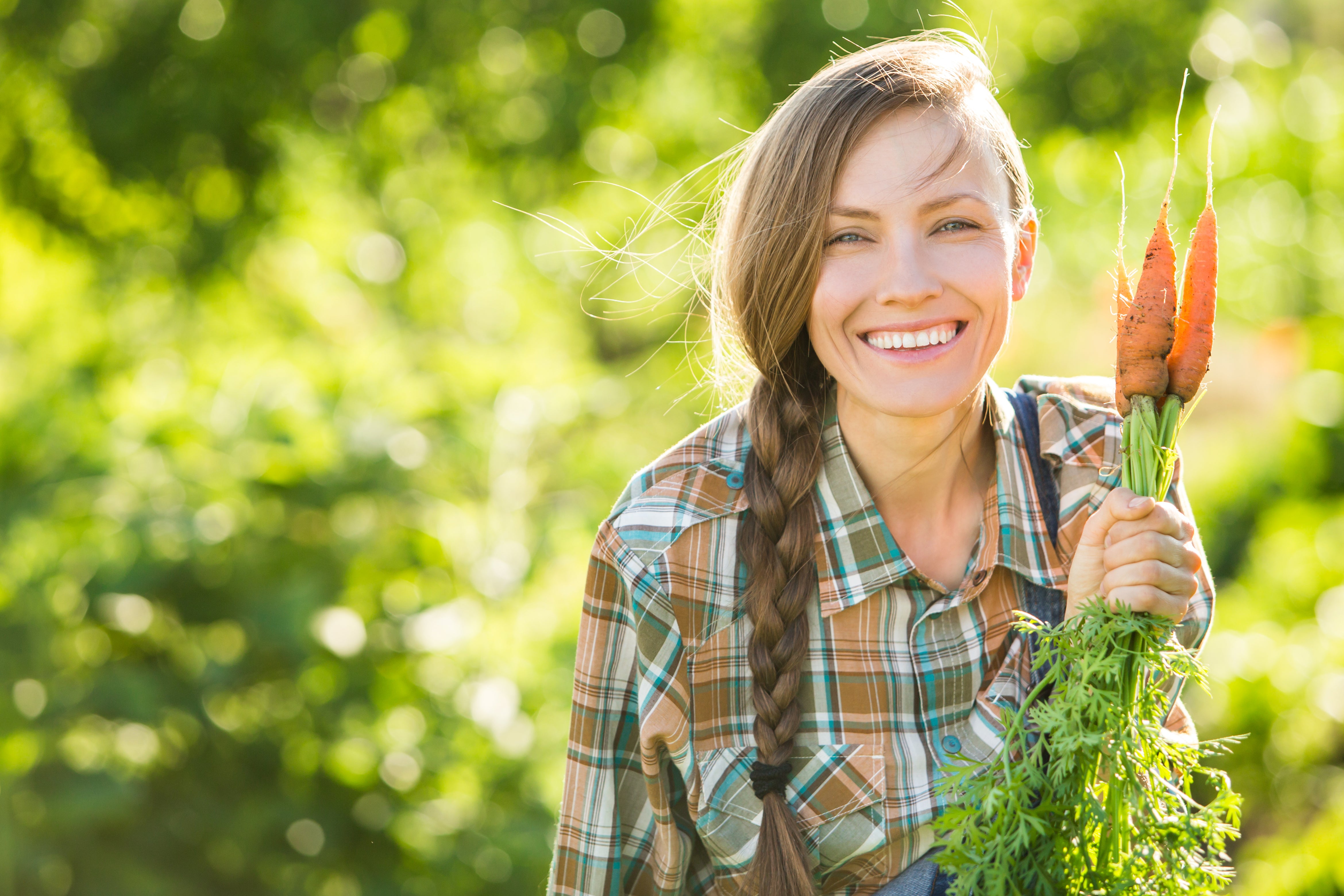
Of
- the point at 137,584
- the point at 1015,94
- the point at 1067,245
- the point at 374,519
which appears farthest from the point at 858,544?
the point at 1067,245

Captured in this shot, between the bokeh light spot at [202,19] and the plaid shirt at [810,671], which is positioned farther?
the bokeh light spot at [202,19]

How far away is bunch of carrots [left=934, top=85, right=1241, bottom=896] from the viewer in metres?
1.32

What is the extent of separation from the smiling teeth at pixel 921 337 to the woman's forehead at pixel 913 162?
187mm

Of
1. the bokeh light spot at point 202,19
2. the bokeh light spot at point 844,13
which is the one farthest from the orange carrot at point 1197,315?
the bokeh light spot at point 202,19

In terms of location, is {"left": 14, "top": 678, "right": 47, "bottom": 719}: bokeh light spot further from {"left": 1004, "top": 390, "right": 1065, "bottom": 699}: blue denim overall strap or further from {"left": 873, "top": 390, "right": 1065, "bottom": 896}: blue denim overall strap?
{"left": 1004, "top": 390, "right": 1065, "bottom": 699}: blue denim overall strap

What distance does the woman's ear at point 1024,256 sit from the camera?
169cm

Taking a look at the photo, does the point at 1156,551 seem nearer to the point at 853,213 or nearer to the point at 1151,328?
the point at 1151,328

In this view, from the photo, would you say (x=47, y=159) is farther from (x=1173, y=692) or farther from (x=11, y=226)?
(x=1173, y=692)

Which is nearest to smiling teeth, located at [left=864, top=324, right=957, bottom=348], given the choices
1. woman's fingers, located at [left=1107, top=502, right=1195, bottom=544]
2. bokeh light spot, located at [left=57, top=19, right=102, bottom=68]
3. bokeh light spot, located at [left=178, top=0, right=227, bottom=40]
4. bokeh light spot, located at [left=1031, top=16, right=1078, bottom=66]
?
woman's fingers, located at [left=1107, top=502, right=1195, bottom=544]

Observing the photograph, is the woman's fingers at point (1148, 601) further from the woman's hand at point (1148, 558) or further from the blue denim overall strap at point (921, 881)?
the blue denim overall strap at point (921, 881)

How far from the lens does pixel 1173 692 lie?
5.30 feet

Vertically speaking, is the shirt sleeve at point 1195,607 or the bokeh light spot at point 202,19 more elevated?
the bokeh light spot at point 202,19

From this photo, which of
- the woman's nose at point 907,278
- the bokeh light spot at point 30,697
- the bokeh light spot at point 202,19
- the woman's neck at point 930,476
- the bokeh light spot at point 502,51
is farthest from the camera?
the bokeh light spot at point 502,51

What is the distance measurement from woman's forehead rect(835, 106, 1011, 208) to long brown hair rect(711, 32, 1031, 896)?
0.04ft
